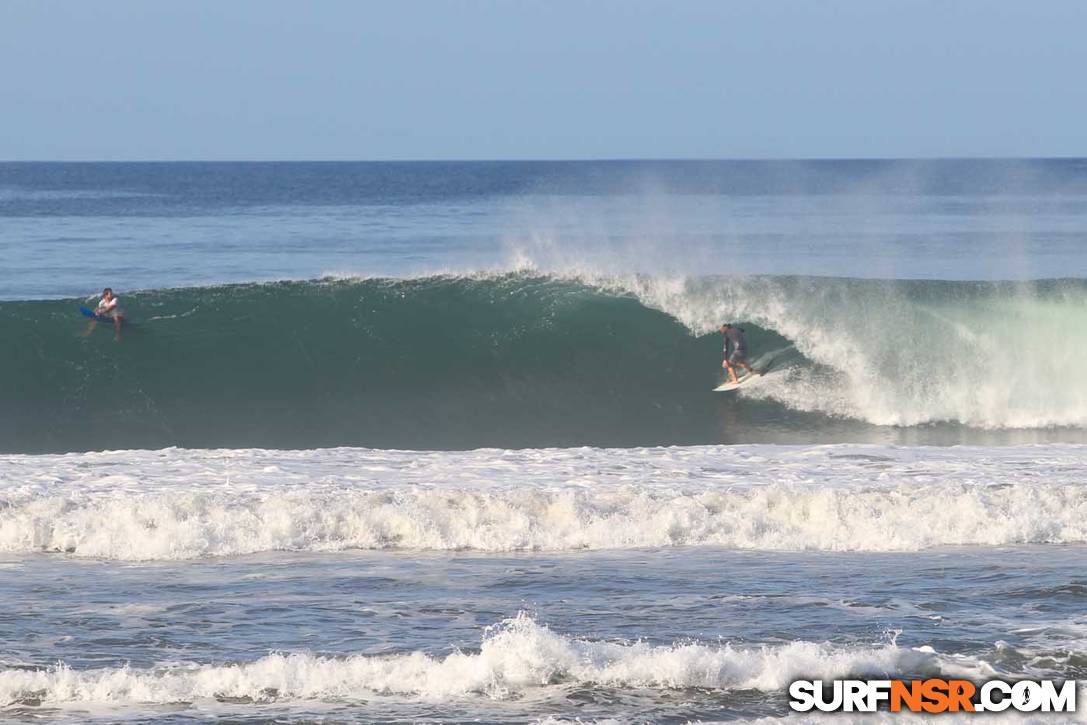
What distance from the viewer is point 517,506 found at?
11000mm

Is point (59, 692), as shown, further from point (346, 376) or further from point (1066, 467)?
point (346, 376)

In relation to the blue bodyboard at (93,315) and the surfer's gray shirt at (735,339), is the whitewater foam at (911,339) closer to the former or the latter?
the surfer's gray shirt at (735,339)

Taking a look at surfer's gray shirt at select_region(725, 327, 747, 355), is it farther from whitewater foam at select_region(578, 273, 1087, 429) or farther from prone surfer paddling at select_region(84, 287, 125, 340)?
prone surfer paddling at select_region(84, 287, 125, 340)

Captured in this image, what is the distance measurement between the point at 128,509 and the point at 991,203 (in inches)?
2475

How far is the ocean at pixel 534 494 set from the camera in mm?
7395

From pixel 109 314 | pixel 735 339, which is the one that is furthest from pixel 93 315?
pixel 735 339

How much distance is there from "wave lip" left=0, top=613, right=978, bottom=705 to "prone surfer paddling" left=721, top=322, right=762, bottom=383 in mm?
10655

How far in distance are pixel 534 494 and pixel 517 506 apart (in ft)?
0.82

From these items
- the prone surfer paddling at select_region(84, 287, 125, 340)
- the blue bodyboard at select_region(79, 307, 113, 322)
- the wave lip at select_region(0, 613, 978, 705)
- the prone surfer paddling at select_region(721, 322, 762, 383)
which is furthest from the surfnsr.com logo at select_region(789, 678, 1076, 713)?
the blue bodyboard at select_region(79, 307, 113, 322)

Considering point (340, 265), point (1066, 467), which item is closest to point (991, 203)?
point (340, 265)

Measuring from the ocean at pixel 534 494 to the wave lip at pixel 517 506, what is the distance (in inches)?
1.4

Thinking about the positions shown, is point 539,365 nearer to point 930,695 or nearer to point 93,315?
point 93,315

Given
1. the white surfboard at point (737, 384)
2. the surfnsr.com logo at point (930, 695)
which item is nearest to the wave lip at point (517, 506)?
the surfnsr.com logo at point (930, 695)

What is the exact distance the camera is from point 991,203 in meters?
67.7
